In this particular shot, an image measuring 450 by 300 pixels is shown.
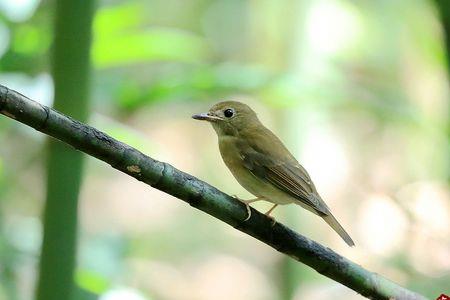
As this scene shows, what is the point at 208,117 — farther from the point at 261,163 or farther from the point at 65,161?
the point at 65,161

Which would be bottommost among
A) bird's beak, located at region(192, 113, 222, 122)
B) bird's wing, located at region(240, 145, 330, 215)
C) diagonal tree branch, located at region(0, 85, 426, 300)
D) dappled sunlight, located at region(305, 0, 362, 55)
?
diagonal tree branch, located at region(0, 85, 426, 300)

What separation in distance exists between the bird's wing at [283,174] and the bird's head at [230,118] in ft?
0.57

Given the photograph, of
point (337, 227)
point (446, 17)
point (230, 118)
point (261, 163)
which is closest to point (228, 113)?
point (230, 118)

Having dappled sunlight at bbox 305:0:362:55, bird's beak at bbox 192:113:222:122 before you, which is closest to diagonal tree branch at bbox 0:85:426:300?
bird's beak at bbox 192:113:222:122

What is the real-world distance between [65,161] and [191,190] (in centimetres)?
44

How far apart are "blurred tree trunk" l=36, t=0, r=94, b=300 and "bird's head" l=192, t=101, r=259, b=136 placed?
3.27 feet

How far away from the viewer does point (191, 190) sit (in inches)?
72.4

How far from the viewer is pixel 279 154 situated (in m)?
2.94

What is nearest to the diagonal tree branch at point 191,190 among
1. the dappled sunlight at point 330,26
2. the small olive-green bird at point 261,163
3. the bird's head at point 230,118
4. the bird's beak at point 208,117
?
the small olive-green bird at point 261,163

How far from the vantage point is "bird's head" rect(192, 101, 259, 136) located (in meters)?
3.13

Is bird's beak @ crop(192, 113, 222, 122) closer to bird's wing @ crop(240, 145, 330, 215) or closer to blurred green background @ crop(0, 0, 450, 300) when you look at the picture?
blurred green background @ crop(0, 0, 450, 300)

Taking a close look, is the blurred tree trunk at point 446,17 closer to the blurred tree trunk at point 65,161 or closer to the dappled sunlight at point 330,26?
the blurred tree trunk at point 65,161

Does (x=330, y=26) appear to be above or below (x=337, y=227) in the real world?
above

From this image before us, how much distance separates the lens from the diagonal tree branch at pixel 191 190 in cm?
159
